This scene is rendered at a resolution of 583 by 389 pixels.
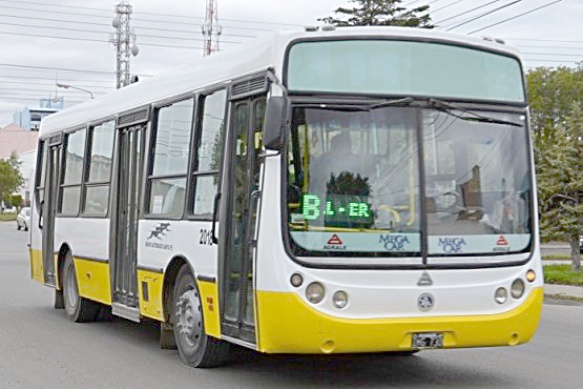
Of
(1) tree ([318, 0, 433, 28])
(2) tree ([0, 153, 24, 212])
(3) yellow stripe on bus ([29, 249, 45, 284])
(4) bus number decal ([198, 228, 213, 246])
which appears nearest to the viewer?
(4) bus number decal ([198, 228, 213, 246])

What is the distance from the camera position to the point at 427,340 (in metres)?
9.23

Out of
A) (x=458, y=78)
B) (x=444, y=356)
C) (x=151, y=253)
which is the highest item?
(x=458, y=78)

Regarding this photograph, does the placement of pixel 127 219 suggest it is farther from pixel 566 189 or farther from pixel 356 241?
pixel 566 189

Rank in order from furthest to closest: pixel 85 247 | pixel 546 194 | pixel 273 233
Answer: pixel 546 194 → pixel 85 247 → pixel 273 233

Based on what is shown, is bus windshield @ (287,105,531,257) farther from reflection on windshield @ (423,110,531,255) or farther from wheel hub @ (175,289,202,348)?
wheel hub @ (175,289,202,348)

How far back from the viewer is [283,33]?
→ 939cm

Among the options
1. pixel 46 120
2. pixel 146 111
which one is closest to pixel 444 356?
pixel 146 111

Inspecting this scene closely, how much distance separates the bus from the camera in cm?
903

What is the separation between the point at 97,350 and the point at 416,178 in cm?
473

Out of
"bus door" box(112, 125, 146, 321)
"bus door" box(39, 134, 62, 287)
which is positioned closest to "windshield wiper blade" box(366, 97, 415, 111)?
"bus door" box(112, 125, 146, 321)

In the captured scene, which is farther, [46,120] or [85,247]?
[46,120]

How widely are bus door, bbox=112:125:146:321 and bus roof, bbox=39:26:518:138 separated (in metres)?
0.42

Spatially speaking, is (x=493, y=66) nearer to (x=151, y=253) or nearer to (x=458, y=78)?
(x=458, y=78)

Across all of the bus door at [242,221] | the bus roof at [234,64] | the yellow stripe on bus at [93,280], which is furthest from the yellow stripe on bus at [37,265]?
the bus door at [242,221]
